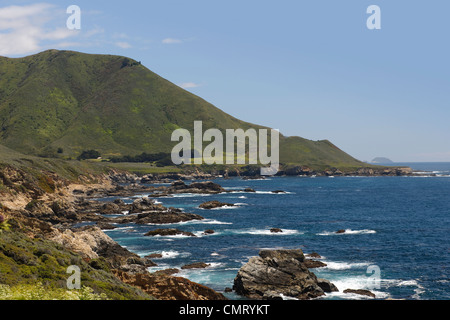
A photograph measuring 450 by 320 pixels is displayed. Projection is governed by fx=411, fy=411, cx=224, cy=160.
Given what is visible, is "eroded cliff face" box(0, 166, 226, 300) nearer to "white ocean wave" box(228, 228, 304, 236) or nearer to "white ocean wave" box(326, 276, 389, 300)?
"white ocean wave" box(326, 276, 389, 300)

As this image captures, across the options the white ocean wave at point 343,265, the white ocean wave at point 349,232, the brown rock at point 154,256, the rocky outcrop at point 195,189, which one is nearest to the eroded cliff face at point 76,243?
the brown rock at point 154,256

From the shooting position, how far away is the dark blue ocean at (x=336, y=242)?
175 feet

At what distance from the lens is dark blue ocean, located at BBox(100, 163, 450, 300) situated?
53.2 m

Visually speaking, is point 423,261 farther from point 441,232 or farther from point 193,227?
point 193,227

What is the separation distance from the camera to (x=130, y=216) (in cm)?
10481

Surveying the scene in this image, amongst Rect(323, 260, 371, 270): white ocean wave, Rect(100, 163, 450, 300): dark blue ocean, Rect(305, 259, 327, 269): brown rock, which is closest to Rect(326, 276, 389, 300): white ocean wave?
Rect(100, 163, 450, 300): dark blue ocean

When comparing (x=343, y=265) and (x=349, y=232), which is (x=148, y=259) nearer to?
(x=343, y=265)

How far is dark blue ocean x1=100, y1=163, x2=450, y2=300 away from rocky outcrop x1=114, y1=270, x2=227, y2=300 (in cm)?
631

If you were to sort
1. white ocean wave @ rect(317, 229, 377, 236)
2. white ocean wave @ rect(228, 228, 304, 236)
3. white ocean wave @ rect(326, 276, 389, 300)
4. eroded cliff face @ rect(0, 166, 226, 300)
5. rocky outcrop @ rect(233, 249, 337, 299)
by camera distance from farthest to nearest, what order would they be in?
white ocean wave @ rect(317, 229, 377, 236) < white ocean wave @ rect(228, 228, 304, 236) < rocky outcrop @ rect(233, 249, 337, 299) < white ocean wave @ rect(326, 276, 389, 300) < eroded cliff face @ rect(0, 166, 226, 300)

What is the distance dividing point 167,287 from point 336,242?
47.5 meters

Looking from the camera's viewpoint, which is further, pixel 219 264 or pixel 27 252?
pixel 219 264

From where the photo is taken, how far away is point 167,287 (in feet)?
127
